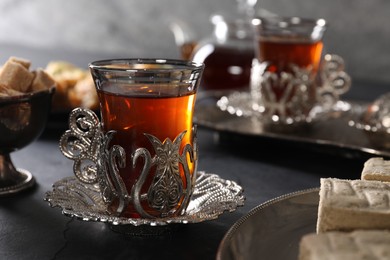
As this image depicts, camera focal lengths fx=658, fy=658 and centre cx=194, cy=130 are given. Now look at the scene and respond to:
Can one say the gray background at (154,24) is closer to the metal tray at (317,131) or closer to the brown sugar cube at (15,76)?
the metal tray at (317,131)

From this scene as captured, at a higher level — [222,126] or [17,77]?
[17,77]

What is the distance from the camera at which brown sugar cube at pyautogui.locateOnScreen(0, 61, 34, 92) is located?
1074 mm

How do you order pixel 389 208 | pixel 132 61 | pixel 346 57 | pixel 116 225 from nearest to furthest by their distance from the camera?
pixel 389 208, pixel 116 225, pixel 132 61, pixel 346 57

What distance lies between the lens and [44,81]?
1132 mm

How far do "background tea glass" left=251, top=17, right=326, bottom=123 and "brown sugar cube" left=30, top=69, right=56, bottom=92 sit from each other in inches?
21.8

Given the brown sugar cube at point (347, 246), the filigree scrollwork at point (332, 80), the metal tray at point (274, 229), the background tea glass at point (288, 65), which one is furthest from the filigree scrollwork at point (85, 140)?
the filigree scrollwork at point (332, 80)

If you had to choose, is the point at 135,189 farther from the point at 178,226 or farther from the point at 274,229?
the point at 274,229

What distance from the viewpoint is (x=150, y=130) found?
917 millimetres

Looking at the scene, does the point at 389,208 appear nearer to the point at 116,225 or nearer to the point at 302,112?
the point at 116,225

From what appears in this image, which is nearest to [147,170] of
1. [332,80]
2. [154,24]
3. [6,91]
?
[6,91]

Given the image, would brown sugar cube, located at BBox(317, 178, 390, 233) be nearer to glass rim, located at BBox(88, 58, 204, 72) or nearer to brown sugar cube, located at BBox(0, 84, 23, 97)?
glass rim, located at BBox(88, 58, 204, 72)

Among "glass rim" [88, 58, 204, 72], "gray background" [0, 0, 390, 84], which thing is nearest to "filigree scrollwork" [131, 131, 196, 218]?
"glass rim" [88, 58, 204, 72]

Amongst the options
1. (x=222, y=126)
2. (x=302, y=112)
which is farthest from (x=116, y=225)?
(x=302, y=112)

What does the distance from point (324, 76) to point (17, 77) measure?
78 cm
